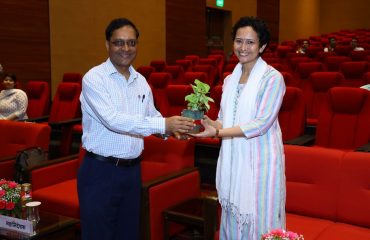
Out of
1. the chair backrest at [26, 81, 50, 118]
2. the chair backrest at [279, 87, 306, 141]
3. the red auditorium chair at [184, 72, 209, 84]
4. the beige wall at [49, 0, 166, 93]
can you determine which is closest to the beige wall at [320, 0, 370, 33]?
the beige wall at [49, 0, 166, 93]

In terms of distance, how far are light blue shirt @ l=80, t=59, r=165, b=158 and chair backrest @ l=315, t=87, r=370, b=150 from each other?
175 centimetres

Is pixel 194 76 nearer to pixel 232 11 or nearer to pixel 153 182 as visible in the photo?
pixel 153 182

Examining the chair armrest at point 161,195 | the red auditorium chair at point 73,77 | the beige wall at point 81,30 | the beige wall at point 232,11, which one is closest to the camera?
the chair armrest at point 161,195

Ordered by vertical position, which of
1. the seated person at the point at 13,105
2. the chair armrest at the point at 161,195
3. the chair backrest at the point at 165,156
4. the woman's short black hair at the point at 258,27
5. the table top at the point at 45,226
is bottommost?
the table top at the point at 45,226

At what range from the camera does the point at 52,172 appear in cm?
277

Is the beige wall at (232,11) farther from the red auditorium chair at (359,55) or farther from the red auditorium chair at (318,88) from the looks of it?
the red auditorium chair at (318,88)

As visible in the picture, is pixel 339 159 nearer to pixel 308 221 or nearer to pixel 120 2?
pixel 308 221

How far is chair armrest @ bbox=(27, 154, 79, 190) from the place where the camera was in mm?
2677

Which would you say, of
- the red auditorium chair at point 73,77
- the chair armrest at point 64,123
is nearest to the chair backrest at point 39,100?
the red auditorium chair at point 73,77

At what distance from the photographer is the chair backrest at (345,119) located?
10.0ft

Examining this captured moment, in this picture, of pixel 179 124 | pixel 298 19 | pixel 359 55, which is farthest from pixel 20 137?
pixel 298 19

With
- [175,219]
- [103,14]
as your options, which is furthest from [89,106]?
[103,14]

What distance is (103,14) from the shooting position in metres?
7.23

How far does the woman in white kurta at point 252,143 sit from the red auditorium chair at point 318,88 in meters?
2.47
